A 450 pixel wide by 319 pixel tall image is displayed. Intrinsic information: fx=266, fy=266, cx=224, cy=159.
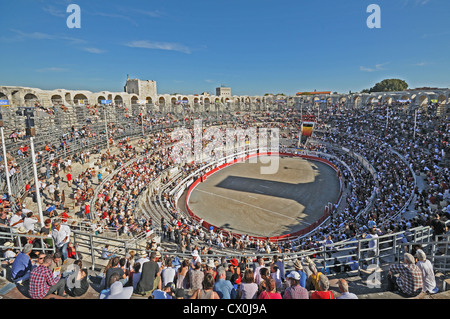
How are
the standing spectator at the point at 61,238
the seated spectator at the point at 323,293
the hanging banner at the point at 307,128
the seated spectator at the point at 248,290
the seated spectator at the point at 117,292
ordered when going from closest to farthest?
the seated spectator at the point at 323,293
the seated spectator at the point at 117,292
the seated spectator at the point at 248,290
the standing spectator at the point at 61,238
the hanging banner at the point at 307,128

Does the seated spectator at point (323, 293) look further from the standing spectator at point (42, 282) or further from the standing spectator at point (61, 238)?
the standing spectator at point (61, 238)

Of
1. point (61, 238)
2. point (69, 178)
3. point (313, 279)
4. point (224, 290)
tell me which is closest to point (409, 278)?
point (313, 279)

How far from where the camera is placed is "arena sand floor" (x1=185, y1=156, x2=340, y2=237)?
22.0 m

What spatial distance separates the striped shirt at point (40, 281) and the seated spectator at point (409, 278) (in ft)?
23.6

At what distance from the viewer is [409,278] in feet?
17.7

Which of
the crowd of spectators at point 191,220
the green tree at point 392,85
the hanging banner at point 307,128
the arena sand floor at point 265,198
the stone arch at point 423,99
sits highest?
the green tree at point 392,85

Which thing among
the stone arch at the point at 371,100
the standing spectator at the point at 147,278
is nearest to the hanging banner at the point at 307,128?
the stone arch at the point at 371,100

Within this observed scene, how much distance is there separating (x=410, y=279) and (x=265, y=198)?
71.3ft

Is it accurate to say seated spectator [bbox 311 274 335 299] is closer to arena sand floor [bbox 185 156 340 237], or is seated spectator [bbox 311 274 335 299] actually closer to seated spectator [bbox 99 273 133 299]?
seated spectator [bbox 99 273 133 299]

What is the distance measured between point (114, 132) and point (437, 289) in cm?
3178

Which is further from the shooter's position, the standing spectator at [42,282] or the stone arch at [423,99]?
the stone arch at [423,99]

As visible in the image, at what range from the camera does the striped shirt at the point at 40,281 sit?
5.31m

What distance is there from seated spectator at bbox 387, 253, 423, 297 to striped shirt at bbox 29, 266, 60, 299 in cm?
720
